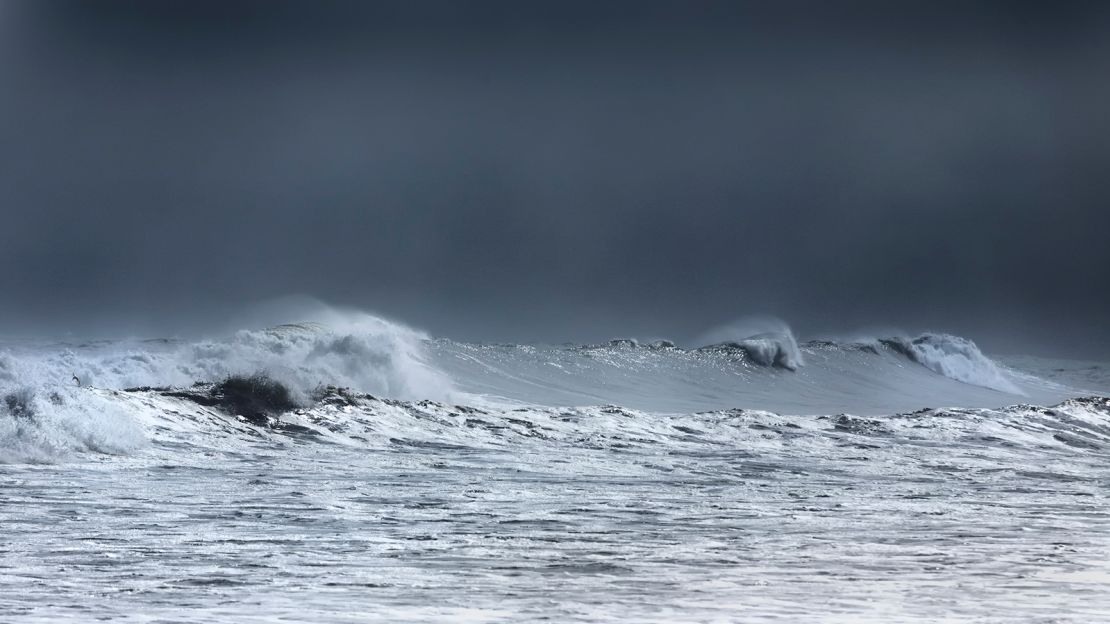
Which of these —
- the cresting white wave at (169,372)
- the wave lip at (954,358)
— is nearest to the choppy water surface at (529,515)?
the cresting white wave at (169,372)

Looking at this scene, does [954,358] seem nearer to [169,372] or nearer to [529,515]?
[169,372]

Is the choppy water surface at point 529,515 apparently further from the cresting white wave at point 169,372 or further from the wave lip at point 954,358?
the wave lip at point 954,358

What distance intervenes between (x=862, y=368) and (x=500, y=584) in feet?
87.6

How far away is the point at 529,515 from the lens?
29.8 ft

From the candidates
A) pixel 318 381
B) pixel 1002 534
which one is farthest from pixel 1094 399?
pixel 1002 534

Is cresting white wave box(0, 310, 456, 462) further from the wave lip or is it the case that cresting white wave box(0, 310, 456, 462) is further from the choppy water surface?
the wave lip

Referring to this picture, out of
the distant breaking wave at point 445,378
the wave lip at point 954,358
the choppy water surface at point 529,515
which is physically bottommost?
the choppy water surface at point 529,515

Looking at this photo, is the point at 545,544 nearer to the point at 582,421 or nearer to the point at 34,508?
the point at 34,508

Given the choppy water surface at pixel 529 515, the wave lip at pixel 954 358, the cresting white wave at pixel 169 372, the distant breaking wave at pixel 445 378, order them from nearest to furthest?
1. the choppy water surface at pixel 529 515
2. the cresting white wave at pixel 169 372
3. the distant breaking wave at pixel 445 378
4. the wave lip at pixel 954 358

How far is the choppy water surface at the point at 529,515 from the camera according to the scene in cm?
608

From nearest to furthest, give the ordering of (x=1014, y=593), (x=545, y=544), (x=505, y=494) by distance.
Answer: (x=1014, y=593) < (x=545, y=544) < (x=505, y=494)

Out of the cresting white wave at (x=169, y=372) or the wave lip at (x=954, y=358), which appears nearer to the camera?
the cresting white wave at (x=169, y=372)

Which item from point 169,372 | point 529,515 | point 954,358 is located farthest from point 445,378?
point 954,358

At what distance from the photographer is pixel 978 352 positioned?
3719 centimetres
